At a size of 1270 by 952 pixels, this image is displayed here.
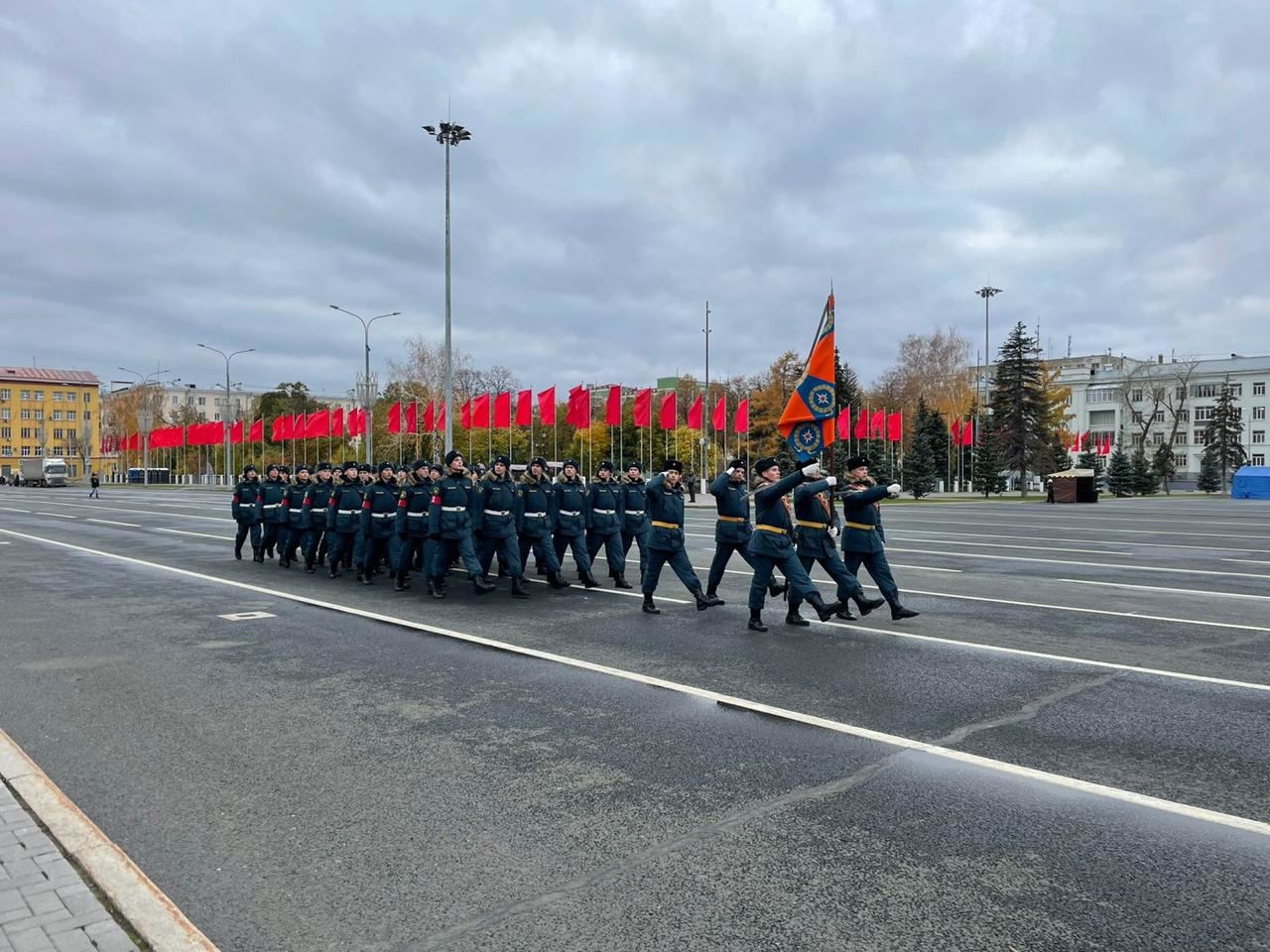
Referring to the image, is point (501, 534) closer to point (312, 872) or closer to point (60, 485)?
point (312, 872)

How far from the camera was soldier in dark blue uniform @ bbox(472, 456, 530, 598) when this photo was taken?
450 inches

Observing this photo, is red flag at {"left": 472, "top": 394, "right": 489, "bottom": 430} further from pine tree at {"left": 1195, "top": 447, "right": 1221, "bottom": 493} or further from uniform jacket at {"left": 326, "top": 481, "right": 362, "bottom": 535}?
pine tree at {"left": 1195, "top": 447, "right": 1221, "bottom": 493}

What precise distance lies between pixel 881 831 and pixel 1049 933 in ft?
3.15

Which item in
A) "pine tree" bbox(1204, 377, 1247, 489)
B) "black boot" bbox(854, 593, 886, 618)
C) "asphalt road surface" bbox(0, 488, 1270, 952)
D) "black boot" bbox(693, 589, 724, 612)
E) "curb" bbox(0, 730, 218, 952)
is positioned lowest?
"asphalt road surface" bbox(0, 488, 1270, 952)

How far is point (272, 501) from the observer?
15562 mm

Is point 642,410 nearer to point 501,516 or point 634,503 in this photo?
point 634,503

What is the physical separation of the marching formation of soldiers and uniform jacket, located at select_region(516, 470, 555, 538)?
0.05 ft

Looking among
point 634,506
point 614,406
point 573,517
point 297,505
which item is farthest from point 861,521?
point 614,406

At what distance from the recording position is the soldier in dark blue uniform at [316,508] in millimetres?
14586

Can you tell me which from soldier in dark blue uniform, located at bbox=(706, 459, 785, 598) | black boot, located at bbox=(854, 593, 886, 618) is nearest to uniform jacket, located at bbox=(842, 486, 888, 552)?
black boot, located at bbox=(854, 593, 886, 618)

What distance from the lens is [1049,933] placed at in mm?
3156

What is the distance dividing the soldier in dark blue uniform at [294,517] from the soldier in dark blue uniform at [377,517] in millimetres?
2178

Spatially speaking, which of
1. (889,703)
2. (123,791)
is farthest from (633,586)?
(123,791)

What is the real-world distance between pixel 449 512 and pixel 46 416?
145554 mm
